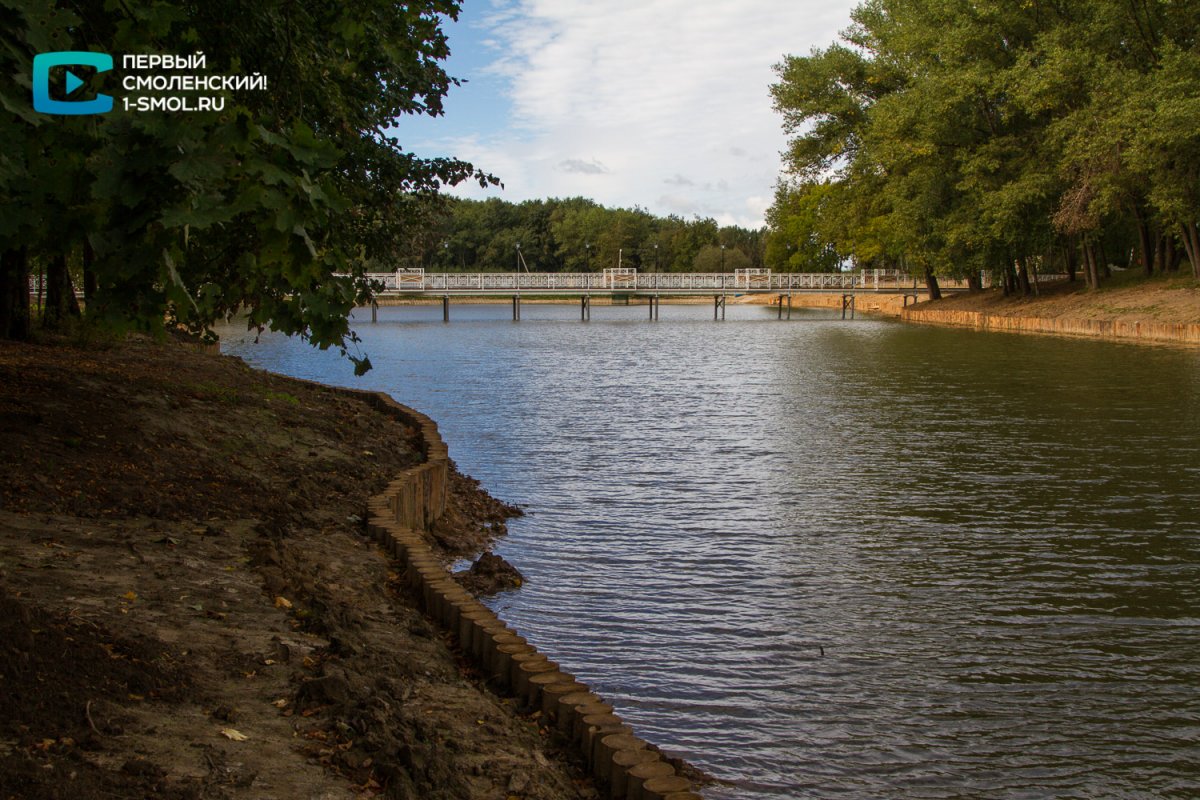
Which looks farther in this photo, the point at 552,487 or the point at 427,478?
the point at 552,487

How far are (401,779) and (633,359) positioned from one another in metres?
35.8

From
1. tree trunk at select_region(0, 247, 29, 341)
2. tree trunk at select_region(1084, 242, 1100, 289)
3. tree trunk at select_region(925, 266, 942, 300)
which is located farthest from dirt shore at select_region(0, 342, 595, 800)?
tree trunk at select_region(925, 266, 942, 300)

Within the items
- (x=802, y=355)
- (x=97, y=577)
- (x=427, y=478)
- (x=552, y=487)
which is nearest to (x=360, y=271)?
(x=427, y=478)

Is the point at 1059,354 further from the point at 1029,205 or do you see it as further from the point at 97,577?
the point at 97,577

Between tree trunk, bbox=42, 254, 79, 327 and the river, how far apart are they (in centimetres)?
713

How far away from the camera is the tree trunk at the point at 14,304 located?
16.2 m

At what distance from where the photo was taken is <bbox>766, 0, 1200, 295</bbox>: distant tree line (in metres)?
41.3

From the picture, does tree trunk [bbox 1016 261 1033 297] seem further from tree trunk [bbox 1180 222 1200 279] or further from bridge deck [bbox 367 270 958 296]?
bridge deck [bbox 367 270 958 296]

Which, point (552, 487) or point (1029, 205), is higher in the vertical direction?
point (1029, 205)

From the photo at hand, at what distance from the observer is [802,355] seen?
137 feet

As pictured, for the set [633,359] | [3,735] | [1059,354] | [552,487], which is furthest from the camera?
[633,359]

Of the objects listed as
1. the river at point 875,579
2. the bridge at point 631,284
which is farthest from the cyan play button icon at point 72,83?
the bridge at point 631,284

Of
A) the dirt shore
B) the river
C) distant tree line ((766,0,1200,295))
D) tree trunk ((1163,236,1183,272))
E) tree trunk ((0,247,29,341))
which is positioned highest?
distant tree line ((766,0,1200,295))

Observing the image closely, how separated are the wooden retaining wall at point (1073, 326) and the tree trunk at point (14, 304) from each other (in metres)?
36.8
